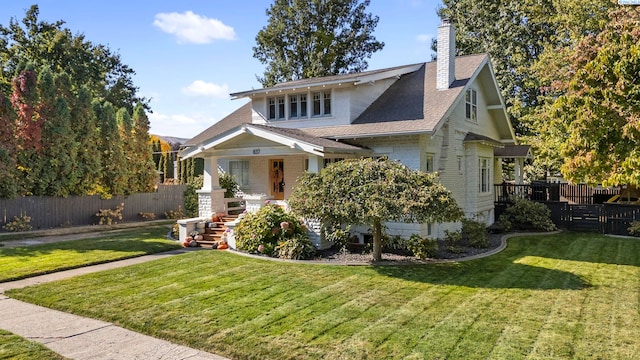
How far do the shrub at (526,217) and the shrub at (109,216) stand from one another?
16898 mm

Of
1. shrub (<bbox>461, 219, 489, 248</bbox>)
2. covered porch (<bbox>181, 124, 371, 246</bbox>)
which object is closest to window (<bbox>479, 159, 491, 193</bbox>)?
shrub (<bbox>461, 219, 489, 248</bbox>)

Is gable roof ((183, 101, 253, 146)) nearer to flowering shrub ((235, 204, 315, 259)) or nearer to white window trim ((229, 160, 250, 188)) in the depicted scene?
white window trim ((229, 160, 250, 188))

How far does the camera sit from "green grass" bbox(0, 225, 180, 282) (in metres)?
10.2

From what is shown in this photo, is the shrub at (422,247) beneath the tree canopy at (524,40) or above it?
beneath

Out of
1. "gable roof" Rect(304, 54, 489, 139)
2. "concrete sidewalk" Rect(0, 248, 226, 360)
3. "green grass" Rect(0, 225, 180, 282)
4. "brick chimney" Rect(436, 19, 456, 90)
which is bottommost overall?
"concrete sidewalk" Rect(0, 248, 226, 360)

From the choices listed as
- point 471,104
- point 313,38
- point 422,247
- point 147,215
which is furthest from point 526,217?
point 313,38

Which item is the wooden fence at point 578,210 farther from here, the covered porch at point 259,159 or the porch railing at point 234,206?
the porch railing at point 234,206

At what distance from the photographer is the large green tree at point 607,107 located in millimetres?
9227

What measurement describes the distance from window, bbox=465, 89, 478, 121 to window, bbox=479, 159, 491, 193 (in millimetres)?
1980

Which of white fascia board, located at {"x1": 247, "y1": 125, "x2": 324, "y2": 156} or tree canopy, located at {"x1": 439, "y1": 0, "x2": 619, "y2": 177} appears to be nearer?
white fascia board, located at {"x1": 247, "y1": 125, "x2": 324, "y2": 156}

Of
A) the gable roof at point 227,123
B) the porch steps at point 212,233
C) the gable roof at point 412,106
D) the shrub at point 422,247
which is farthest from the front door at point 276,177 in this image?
the shrub at point 422,247

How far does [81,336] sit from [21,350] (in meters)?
0.74

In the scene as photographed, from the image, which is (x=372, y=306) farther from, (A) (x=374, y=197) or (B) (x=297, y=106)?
(B) (x=297, y=106)

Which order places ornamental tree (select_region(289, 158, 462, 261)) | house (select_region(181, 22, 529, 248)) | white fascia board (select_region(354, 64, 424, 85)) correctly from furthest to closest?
1. white fascia board (select_region(354, 64, 424, 85))
2. house (select_region(181, 22, 529, 248))
3. ornamental tree (select_region(289, 158, 462, 261))
